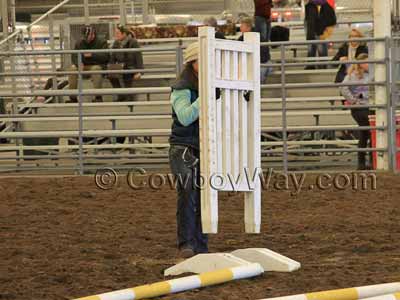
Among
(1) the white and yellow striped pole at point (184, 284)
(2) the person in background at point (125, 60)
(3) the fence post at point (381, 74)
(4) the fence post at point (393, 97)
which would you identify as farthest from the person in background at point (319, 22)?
(1) the white and yellow striped pole at point (184, 284)

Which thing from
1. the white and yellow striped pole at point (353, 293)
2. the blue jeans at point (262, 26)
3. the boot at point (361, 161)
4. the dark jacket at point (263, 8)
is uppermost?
the dark jacket at point (263, 8)

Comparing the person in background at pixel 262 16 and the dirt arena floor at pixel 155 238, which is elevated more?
the person in background at pixel 262 16

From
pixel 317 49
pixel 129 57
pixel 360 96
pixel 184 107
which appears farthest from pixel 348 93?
pixel 184 107

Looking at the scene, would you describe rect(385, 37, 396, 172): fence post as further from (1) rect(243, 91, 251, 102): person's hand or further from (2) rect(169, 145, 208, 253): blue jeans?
(1) rect(243, 91, 251, 102): person's hand

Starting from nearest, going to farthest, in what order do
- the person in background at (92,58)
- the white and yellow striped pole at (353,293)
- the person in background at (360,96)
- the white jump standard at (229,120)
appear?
the white and yellow striped pole at (353,293), the white jump standard at (229,120), the person in background at (360,96), the person in background at (92,58)

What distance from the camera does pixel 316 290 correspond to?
19.1 ft

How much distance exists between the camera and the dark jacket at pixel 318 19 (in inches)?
672

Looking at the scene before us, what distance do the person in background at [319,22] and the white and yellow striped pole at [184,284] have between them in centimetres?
1126

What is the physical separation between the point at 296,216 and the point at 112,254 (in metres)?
2.82

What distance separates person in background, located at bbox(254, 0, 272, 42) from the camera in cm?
1619

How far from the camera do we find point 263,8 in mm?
16250

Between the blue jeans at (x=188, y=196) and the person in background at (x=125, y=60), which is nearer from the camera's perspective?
the blue jeans at (x=188, y=196)

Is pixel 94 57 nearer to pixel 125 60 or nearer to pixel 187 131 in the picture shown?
pixel 125 60

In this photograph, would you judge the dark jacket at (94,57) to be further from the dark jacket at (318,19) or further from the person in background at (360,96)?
the person in background at (360,96)
